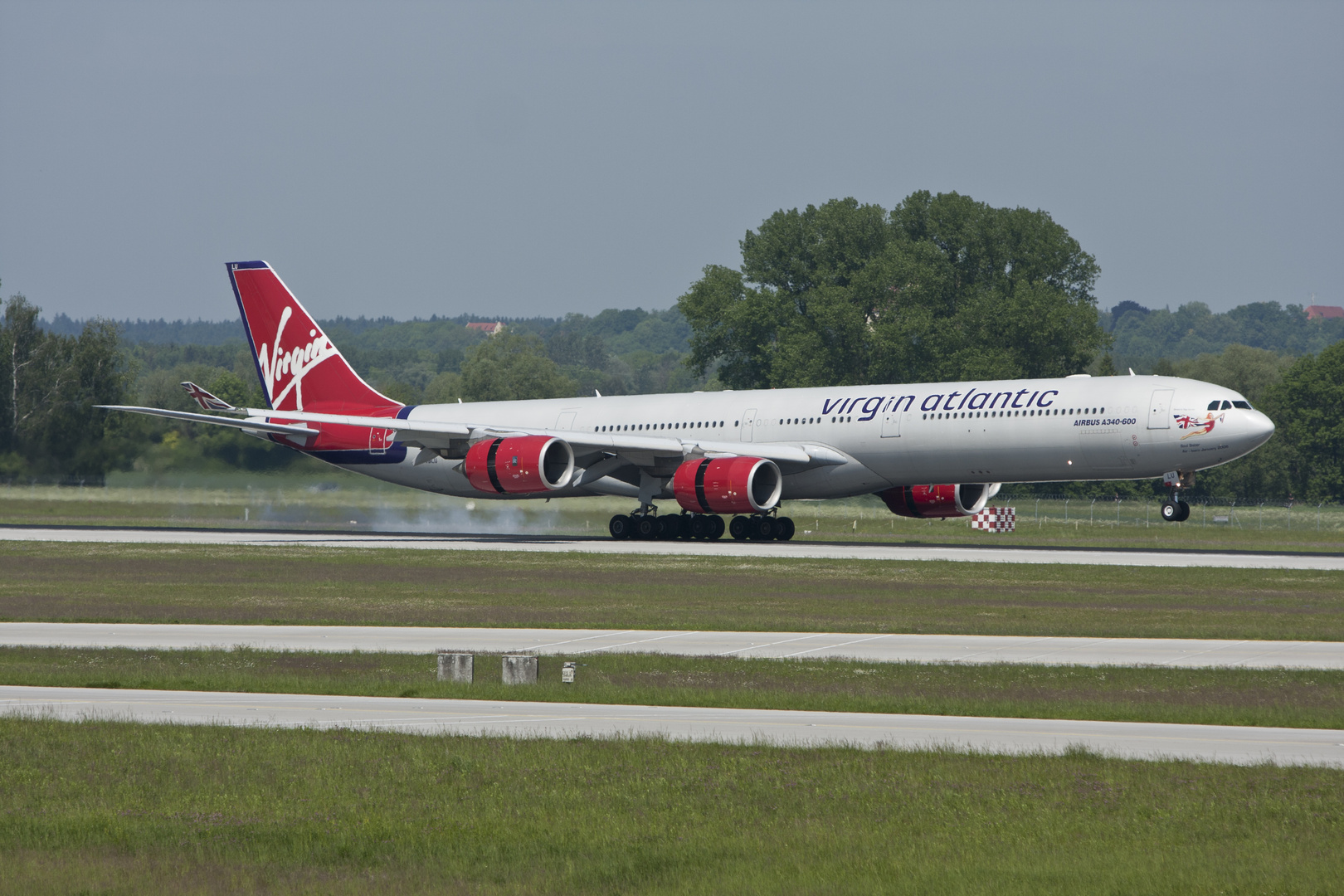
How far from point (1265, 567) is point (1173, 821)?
28.2m

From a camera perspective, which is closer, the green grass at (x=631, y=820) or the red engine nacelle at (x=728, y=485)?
the green grass at (x=631, y=820)

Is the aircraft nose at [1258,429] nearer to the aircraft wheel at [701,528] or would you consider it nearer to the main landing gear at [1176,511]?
the main landing gear at [1176,511]

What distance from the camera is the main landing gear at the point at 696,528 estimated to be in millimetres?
48219

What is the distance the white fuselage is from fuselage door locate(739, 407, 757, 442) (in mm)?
38

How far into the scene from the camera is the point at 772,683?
59.6ft

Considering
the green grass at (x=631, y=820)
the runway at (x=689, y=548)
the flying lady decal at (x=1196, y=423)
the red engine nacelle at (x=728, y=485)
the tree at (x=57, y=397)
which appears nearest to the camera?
the green grass at (x=631, y=820)

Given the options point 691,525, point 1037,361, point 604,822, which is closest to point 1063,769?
point 604,822

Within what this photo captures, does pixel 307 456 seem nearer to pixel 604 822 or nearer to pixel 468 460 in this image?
pixel 468 460

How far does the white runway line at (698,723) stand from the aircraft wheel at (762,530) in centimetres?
3176

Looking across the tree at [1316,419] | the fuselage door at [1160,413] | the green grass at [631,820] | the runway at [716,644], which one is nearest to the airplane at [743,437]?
the fuselage door at [1160,413]

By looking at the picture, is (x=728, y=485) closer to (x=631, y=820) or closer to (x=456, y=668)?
(x=456, y=668)

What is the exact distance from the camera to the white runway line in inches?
537

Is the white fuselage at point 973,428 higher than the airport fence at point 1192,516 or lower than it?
higher

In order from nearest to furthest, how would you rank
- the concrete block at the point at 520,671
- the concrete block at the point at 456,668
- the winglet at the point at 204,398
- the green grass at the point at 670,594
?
the concrete block at the point at 520,671 < the concrete block at the point at 456,668 < the green grass at the point at 670,594 < the winglet at the point at 204,398
